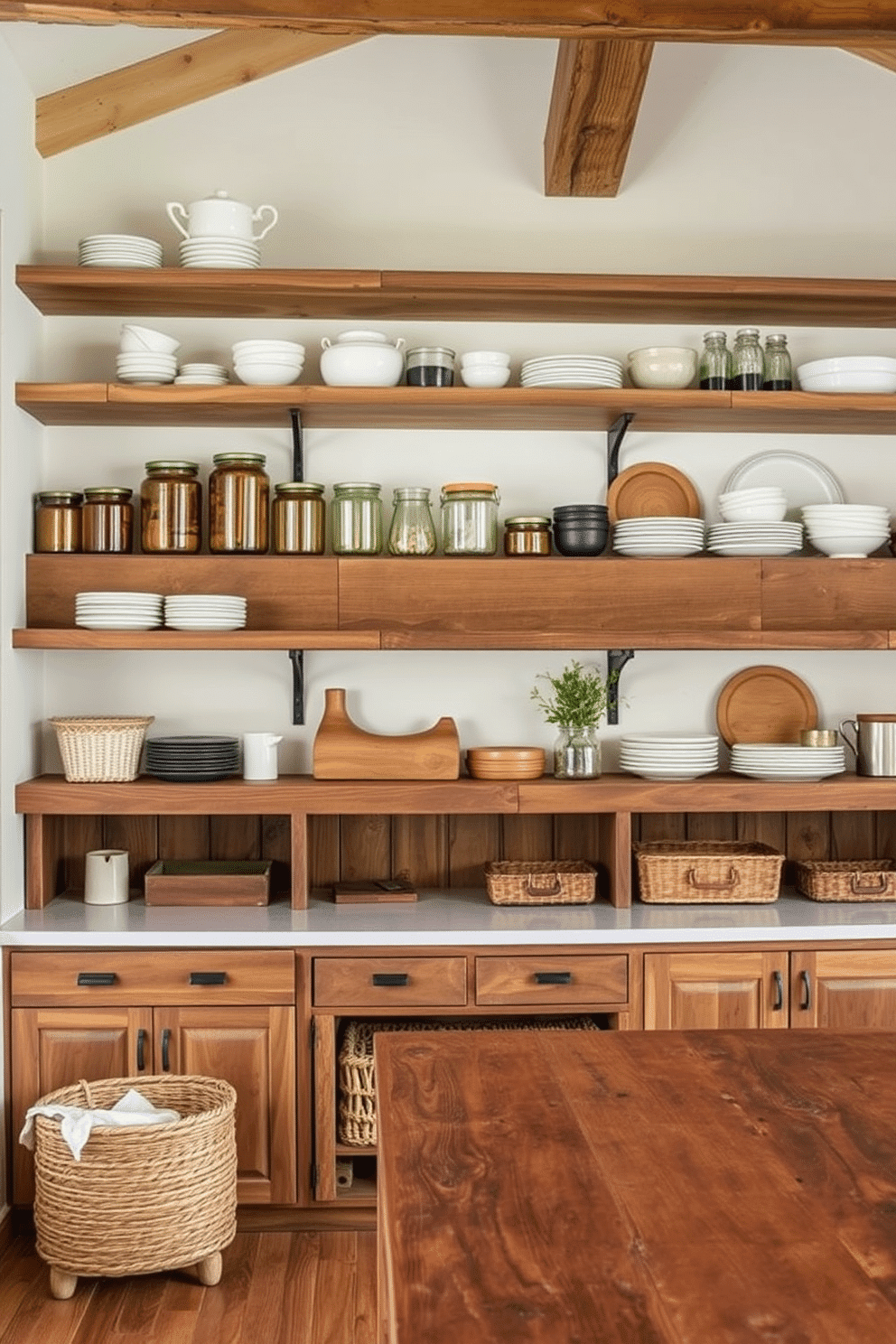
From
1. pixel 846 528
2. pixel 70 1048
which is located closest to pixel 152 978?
pixel 70 1048

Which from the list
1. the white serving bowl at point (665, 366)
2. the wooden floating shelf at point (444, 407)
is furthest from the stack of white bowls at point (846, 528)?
the white serving bowl at point (665, 366)

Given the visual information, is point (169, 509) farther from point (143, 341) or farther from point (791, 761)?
point (791, 761)

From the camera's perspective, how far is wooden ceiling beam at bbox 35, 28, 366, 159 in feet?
12.3

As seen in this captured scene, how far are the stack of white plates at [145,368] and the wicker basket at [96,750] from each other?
89cm

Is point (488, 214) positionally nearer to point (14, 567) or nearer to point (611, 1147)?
point (14, 567)

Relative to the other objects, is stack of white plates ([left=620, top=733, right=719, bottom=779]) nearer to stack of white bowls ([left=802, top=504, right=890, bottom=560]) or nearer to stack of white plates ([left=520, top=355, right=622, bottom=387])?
stack of white bowls ([left=802, top=504, right=890, bottom=560])

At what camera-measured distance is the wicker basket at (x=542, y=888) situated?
3586 mm

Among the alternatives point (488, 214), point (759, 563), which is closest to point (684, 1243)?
point (759, 563)

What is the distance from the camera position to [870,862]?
3.86 metres

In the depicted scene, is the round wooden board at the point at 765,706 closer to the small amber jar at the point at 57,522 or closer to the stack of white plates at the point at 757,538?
the stack of white plates at the point at 757,538

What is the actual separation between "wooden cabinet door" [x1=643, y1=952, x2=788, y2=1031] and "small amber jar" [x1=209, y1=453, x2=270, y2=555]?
1.48 m

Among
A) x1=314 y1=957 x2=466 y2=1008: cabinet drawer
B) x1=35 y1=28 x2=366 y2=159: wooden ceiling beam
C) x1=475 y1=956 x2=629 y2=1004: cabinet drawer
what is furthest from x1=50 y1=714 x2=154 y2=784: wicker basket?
x1=35 y1=28 x2=366 y2=159: wooden ceiling beam

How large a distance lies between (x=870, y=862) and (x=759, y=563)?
2.92 ft

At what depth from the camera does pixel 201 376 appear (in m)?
3.62
